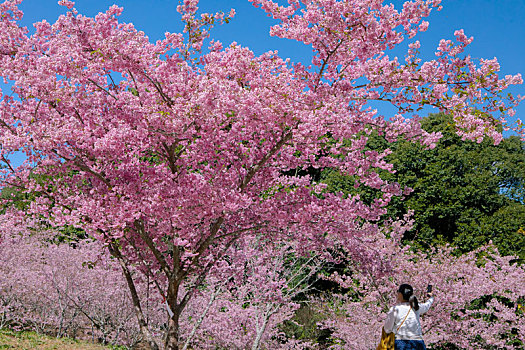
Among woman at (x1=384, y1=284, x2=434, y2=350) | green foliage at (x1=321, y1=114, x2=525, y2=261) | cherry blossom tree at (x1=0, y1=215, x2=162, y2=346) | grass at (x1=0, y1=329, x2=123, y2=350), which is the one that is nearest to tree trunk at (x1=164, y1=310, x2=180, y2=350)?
woman at (x1=384, y1=284, x2=434, y2=350)

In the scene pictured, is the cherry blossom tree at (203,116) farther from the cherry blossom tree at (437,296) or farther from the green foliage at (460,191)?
the green foliage at (460,191)

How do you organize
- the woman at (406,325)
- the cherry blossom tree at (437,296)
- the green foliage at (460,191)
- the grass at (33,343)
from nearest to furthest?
the woman at (406,325) → the cherry blossom tree at (437,296) → the grass at (33,343) → the green foliage at (460,191)

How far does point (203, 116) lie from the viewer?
4.85 m

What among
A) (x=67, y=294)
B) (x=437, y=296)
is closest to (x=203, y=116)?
(x=437, y=296)

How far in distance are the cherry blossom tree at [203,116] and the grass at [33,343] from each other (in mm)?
8477

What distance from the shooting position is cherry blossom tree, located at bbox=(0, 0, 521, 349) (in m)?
4.88


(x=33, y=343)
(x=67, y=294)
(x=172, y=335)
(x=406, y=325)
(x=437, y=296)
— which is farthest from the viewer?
(x=67, y=294)

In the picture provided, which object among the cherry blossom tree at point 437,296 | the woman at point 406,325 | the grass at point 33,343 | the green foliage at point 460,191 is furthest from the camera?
the green foliage at point 460,191

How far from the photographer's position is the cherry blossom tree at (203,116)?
192 inches

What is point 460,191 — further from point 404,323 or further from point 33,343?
point 33,343

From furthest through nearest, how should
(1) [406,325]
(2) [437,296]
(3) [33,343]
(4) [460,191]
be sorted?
1. (4) [460,191]
2. (3) [33,343]
3. (2) [437,296]
4. (1) [406,325]

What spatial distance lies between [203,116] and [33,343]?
1191cm

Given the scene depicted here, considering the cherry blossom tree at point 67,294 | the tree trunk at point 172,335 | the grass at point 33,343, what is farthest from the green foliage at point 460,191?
the tree trunk at point 172,335

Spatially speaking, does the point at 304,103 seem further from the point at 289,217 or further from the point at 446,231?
Answer: the point at 446,231
